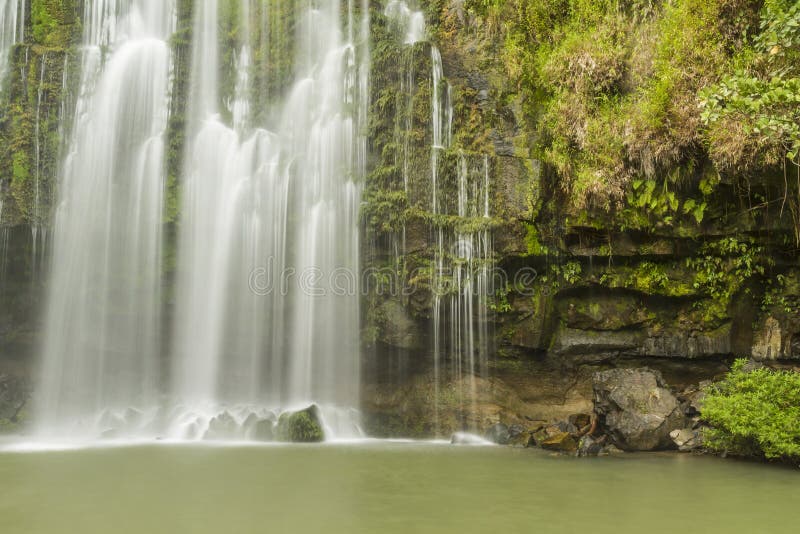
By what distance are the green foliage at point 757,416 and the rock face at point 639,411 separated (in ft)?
2.37

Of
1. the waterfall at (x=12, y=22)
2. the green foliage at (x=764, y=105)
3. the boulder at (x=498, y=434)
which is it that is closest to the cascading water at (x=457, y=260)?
the boulder at (x=498, y=434)

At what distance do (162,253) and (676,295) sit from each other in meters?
12.5

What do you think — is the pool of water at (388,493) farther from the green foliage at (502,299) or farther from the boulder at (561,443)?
the green foliage at (502,299)

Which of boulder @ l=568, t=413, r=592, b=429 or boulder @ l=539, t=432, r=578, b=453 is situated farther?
boulder @ l=568, t=413, r=592, b=429

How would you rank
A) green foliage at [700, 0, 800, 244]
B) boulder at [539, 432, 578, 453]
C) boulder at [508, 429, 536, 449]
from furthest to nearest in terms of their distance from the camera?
boulder at [508, 429, 536, 449] → boulder at [539, 432, 578, 453] → green foliage at [700, 0, 800, 244]

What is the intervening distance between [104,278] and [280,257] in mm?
4929

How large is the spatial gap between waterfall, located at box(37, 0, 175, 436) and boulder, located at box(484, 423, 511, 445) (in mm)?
8800

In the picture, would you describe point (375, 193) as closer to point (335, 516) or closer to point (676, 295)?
point (676, 295)

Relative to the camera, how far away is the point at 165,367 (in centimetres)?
1667

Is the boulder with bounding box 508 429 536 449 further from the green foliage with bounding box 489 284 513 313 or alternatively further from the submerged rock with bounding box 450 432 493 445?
the green foliage with bounding box 489 284 513 313

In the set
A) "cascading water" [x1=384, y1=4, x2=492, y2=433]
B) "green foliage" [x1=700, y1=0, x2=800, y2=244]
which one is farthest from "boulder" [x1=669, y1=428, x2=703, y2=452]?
"cascading water" [x1=384, y1=4, x2=492, y2=433]

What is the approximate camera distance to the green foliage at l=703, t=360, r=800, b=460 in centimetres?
974

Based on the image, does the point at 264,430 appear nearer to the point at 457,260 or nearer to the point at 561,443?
the point at 457,260

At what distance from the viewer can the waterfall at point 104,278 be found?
55.0 feet
